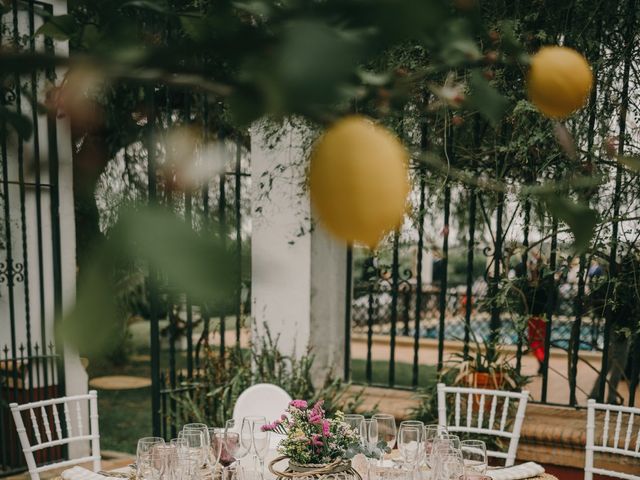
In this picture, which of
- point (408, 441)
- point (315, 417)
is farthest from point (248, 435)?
point (408, 441)

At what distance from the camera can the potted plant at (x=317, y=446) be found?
5.53 feet

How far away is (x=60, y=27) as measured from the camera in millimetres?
382

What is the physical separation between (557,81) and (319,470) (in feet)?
4.91

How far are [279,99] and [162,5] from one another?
0.17m

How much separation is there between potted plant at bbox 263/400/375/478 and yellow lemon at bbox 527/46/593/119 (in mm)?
1480

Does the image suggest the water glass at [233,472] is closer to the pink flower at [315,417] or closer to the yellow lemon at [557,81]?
the pink flower at [315,417]

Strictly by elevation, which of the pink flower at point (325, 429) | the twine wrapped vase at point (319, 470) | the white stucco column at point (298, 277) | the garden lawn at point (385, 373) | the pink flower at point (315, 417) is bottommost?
the garden lawn at point (385, 373)

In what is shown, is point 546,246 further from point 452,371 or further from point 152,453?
point 152,453

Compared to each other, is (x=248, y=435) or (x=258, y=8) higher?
(x=258, y=8)

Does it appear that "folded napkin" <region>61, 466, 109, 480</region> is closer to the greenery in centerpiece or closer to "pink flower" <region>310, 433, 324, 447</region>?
the greenery in centerpiece

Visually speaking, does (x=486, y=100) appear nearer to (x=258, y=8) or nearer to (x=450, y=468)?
(x=258, y=8)

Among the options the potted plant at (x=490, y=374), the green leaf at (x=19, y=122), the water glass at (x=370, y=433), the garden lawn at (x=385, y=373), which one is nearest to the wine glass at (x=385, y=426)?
the water glass at (x=370, y=433)

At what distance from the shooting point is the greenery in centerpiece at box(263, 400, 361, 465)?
67.6 inches

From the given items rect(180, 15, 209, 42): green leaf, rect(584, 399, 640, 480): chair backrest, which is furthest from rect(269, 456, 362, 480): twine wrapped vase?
rect(180, 15, 209, 42): green leaf
